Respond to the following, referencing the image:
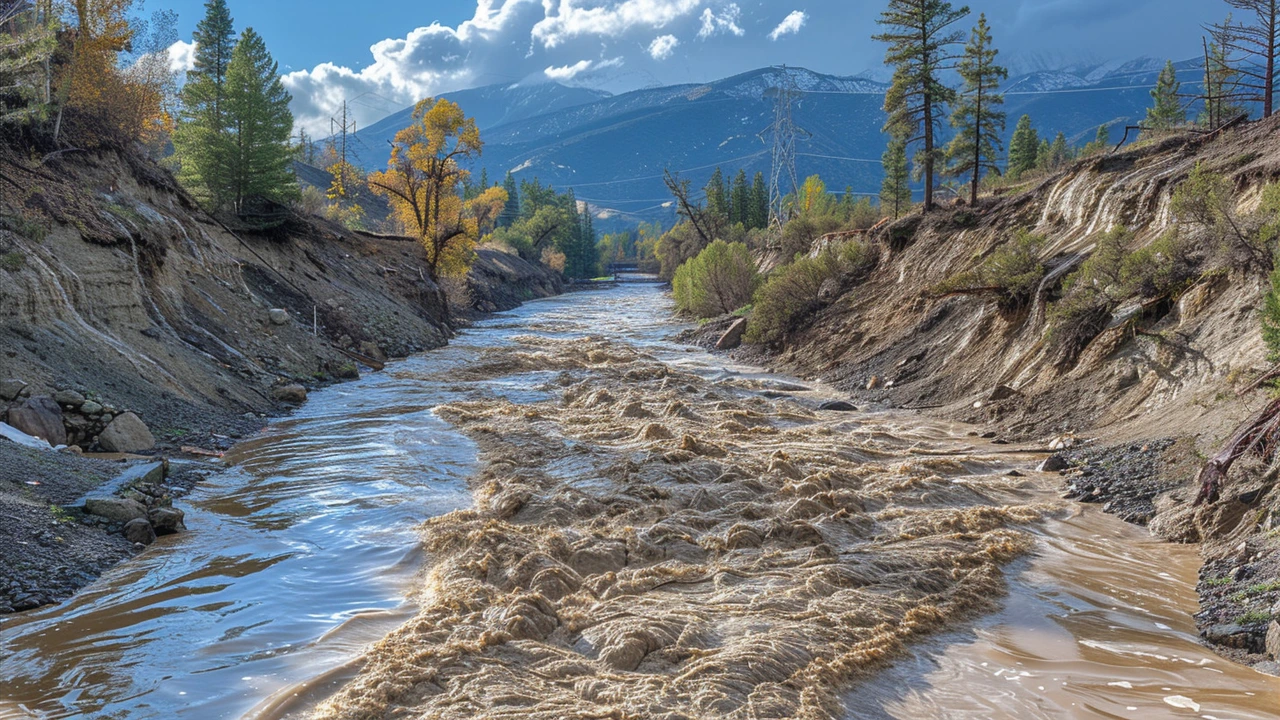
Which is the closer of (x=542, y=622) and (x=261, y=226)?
(x=542, y=622)

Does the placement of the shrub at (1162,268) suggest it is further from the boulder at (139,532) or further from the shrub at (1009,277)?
the boulder at (139,532)

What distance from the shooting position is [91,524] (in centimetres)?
791

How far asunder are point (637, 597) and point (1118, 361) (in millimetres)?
9813

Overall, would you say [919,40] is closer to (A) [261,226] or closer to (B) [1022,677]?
(A) [261,226]

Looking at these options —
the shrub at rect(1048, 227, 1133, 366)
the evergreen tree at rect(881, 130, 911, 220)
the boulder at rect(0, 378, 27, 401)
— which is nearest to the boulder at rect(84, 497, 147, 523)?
the boulder at rect(0, 378, 27, 401)

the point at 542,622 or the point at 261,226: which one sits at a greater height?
the point at 261,226

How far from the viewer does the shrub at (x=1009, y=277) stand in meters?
15.7

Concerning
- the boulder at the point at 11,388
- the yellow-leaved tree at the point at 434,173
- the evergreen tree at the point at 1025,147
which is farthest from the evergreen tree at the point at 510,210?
the boulder at the point at 11,388

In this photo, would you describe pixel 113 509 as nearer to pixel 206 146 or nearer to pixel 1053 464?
pixel 1053 464

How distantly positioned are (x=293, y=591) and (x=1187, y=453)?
999cm

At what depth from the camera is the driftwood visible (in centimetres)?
755

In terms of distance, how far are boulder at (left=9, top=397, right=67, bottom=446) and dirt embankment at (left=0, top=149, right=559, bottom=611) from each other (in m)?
0.03

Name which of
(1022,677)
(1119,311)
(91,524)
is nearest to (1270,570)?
(1022,677)

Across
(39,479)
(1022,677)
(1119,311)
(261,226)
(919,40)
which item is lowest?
(1022,677)
